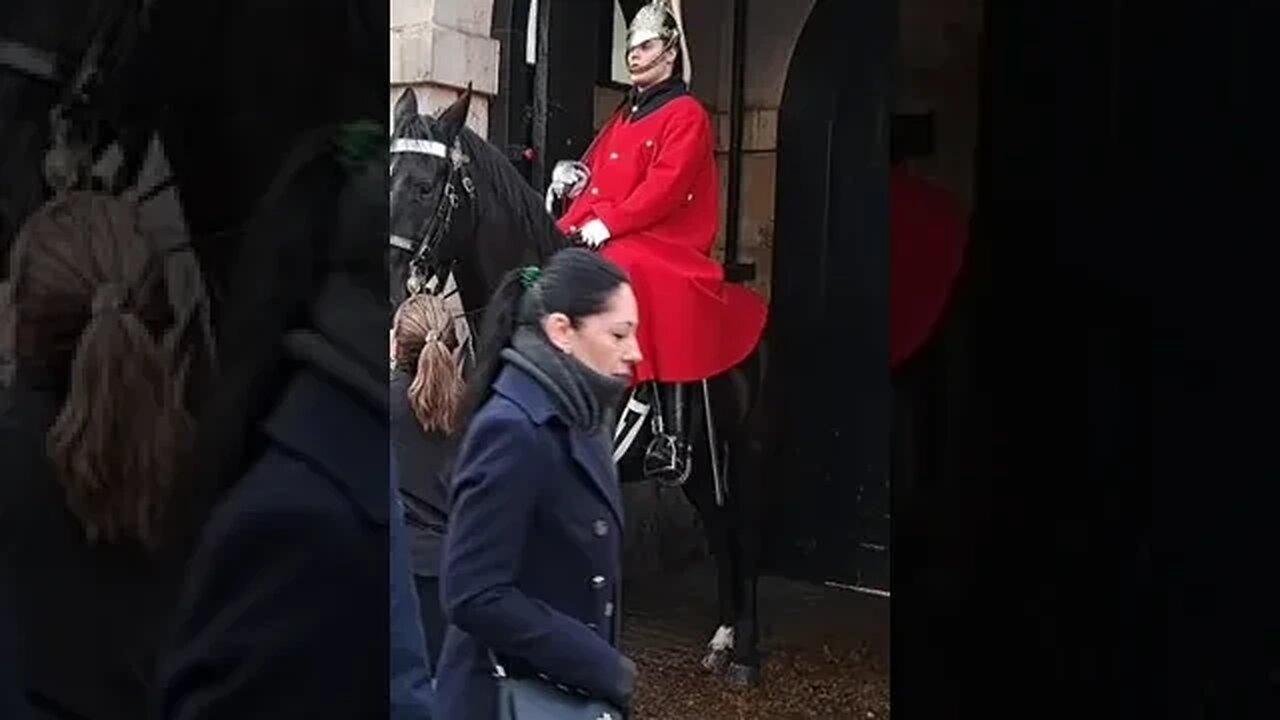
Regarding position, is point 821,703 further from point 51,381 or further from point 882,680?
point 51,381

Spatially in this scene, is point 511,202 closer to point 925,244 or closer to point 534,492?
point 534,492

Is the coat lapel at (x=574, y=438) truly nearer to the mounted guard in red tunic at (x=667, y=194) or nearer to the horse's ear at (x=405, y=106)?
the mounted guard in red tunic at (x=667, y=194)

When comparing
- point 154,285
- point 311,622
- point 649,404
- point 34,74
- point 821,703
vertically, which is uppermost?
point 34,74

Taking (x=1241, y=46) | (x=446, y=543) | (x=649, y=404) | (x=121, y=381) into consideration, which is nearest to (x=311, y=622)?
(x=446, y=543)

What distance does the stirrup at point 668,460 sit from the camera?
1.78 metres

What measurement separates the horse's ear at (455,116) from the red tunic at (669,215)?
167 millimetres

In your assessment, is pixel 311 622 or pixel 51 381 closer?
pixel 311 622

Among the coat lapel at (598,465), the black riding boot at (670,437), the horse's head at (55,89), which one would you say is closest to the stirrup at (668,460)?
the black riding boot at (670,437)

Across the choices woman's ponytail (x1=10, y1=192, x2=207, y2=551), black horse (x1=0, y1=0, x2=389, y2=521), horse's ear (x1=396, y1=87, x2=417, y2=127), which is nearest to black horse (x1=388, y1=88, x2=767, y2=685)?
horse's ear (x1=396, y1=87, x2=417, y2=127)

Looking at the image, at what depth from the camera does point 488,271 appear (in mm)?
1606

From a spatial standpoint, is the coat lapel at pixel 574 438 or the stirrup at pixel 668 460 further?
the stirrup at pixel 668 460

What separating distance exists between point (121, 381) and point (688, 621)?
0.73 metres

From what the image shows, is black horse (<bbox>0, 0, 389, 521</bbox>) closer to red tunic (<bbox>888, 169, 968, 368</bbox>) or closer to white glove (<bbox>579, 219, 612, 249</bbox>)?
white glove (<bbox>579, 219, 612, 249</bbox>)

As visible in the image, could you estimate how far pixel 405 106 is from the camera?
1593 millimetres
